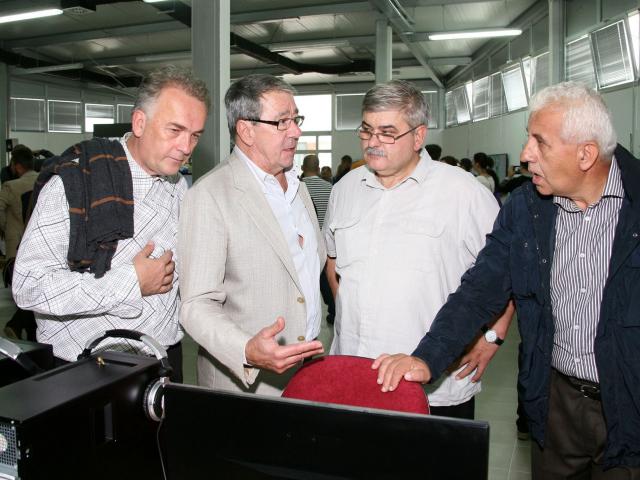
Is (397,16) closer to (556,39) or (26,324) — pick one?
(556,39)

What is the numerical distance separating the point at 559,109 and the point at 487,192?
58 cm

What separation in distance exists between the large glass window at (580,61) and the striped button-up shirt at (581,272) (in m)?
8.24

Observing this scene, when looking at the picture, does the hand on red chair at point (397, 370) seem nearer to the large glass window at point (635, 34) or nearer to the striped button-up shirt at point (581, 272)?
the striped button-up shirt at point (581, 272)

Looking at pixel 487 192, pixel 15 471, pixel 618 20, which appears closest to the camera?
pixel 15 471

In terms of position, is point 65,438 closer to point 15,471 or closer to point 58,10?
point 15,471

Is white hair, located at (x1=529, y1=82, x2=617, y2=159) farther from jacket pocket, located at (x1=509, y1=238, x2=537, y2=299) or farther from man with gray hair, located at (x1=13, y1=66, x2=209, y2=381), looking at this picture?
man with gray hair, located at (x1=13, y1=66, x2=209, y2=381)

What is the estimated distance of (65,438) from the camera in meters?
0.94

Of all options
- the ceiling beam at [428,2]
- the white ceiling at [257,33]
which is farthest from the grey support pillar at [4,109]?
the ceiling beam at [428,2]

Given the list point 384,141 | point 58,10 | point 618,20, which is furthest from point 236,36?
point 384,141

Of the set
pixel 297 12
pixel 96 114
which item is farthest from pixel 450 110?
pixel 96 114

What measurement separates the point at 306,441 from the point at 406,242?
1296 millimetres

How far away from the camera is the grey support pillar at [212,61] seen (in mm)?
4770

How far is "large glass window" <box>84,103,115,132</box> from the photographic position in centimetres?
1827

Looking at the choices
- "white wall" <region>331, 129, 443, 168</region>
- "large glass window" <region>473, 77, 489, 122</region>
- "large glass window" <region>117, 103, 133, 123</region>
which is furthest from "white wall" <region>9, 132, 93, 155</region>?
"large glass window" <region>473, 77, 489, 122</region>
